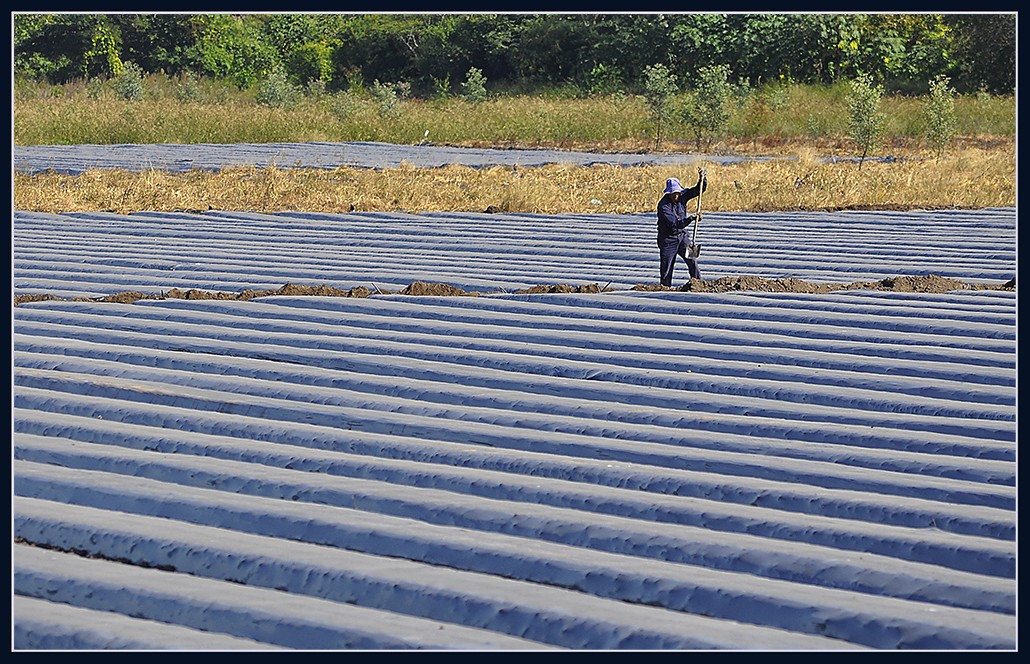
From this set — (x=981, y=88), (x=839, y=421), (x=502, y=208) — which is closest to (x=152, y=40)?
(x=981, y=88)

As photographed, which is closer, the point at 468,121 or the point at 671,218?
the point at 671,218

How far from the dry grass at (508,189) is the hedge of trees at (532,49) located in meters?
Result: 13.9

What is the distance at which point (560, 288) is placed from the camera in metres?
7.50

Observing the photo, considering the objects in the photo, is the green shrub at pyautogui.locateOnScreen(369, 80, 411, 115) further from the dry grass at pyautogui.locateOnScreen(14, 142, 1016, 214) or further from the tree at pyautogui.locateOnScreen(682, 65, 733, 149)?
the dry grass at pyautogui.locateOnScreen(14, 142, 1016, 214)

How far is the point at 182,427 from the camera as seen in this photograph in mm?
4520

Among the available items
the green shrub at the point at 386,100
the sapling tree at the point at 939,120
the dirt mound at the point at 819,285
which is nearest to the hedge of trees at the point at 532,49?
the green shrub at the point at 386,100

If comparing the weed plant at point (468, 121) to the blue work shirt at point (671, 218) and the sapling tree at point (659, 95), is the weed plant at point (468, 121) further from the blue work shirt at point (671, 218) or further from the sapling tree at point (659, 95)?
the blue work shirt at point (671, 218)

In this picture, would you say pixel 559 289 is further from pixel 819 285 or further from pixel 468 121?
pixel 468 121

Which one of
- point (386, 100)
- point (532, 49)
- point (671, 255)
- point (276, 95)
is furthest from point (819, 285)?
point (532, 49)

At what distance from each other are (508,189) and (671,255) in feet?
18.8

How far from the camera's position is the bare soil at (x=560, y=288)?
7289mm

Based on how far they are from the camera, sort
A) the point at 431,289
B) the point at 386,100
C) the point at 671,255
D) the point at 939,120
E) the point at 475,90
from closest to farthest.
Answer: the point at 431,289
the point at 671,255
the point at 939,120
the point at 386,100
the point at 475,90

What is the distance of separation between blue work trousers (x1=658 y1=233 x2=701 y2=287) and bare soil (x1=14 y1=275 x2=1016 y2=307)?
0.15 metres

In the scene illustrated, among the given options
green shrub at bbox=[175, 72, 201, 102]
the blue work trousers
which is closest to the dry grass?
the blue work trousers
